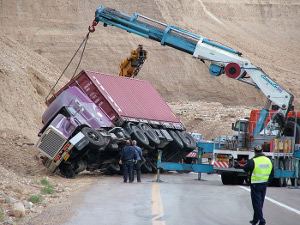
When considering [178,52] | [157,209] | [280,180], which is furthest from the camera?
[178,52]

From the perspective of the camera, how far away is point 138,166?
20.5 m

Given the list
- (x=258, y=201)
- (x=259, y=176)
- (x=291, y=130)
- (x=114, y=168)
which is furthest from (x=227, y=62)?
(x=258, y=201)

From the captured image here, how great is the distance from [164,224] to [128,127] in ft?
38.9

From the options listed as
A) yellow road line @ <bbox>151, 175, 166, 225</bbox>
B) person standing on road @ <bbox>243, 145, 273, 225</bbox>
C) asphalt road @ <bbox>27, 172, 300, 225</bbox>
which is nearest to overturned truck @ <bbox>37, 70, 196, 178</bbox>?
asphalt road @ <bbox>27, 172, 300, 225</bbox>

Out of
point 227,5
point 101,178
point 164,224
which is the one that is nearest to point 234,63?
point 101,178

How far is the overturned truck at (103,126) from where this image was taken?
20.5 metres

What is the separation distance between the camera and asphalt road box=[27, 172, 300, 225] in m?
11.6

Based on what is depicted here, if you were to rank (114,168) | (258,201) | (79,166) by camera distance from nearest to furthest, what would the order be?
(258,201)
(79,166)
(114,168)

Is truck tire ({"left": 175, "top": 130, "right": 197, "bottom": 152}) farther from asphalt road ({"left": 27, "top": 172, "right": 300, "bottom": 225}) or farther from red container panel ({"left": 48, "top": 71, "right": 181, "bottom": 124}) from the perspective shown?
asphalt road ({"left": 27, "top": 172, "right": 300, "bottom": 225})

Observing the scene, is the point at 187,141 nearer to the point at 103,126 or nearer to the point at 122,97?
the point at 122,97

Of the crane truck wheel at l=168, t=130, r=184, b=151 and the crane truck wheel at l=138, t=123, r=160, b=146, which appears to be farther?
the crane truck wheel at l=168, t=130, r=184, b=151

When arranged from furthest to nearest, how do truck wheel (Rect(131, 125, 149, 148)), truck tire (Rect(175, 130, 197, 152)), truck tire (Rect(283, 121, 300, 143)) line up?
1. truck tire (Rect(175, 130, 197, 152))
2. truck wheel (Rect(131, 125, 149, 148))
3. truck tire (Rect(283, 121, 300, 143))

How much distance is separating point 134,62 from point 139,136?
9.54 meters

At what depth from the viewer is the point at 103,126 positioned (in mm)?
22219
